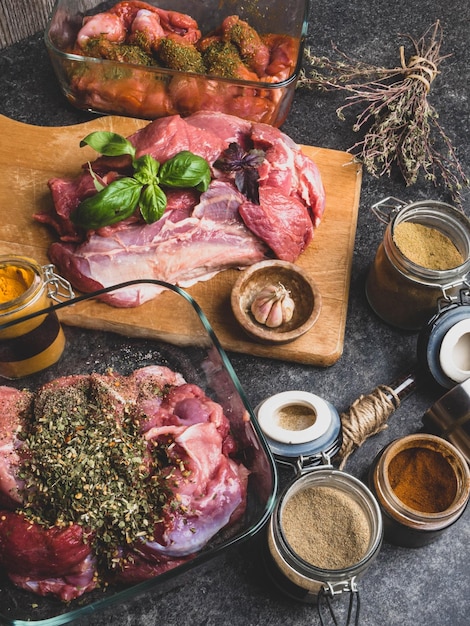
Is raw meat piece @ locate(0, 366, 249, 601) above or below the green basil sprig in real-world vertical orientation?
below

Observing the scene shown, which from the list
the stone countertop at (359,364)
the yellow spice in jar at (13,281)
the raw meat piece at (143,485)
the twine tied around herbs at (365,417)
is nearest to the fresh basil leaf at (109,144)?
the yellow spice in jar at (13,281)

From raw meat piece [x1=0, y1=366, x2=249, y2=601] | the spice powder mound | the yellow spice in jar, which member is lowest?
the spice powder mound

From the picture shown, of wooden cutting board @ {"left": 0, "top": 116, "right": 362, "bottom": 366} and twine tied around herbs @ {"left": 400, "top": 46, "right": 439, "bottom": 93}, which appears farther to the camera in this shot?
twine tied around herbs @ {"left": 400, "top": 46, "right": 439, "bottom": 93}

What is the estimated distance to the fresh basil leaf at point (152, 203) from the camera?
215cm

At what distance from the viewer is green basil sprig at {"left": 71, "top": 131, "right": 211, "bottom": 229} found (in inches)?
83.4

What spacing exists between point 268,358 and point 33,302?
2.34ft

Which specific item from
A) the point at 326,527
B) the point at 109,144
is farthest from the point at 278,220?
the point at 326,527

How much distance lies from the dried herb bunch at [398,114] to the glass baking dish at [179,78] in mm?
194

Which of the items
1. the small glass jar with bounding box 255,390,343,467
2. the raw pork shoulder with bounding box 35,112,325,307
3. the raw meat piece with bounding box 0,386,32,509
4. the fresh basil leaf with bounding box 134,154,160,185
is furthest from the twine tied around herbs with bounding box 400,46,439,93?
the raw meat piece with bounding box 0,386,32,509

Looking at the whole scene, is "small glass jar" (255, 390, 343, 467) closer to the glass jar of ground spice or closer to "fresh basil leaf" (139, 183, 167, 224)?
the glass jar of ground spice

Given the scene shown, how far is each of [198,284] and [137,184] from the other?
365mm

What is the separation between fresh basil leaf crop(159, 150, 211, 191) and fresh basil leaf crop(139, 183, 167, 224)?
0.04 metres

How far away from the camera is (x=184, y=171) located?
216 cm

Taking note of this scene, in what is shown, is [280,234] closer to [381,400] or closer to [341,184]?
[341,184]
